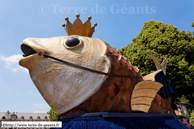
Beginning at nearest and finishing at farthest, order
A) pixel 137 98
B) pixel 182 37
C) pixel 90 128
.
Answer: pixel 90 128 → pixel 137 98 → pixel 182 37

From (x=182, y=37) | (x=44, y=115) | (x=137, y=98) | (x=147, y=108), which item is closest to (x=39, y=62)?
(x=137, y=98)

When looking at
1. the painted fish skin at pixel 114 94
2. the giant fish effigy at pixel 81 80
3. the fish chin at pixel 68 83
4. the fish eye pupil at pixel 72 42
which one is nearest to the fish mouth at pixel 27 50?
the giant fish effigy at pixel 81 80

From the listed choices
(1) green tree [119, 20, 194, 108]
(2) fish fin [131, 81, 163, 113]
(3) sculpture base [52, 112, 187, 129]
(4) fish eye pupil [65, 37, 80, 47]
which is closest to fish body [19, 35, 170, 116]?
(4) fish eye pupil [65, 37, 80, 47]

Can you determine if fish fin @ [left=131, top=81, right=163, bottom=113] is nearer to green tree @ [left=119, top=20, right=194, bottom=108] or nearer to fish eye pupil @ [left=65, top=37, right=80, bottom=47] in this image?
fish eye pupil @ [left=65, top=37, right=80, bottom=47]

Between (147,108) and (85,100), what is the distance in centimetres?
134

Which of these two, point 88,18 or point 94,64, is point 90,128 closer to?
point 94,64

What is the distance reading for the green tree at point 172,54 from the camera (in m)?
8.96

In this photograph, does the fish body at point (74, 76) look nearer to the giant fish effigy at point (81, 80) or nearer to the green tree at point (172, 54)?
the giant fish effigy at point (81, 80)

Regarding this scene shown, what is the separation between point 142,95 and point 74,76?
1437 mm

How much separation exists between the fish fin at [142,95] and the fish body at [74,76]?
36 centimetres

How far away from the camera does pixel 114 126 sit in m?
2.07

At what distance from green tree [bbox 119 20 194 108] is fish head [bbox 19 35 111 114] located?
26.0 ft

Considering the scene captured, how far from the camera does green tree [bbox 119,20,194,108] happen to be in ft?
29.4

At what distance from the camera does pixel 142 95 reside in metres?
2.76
